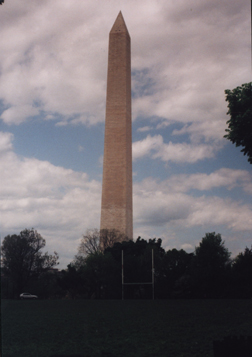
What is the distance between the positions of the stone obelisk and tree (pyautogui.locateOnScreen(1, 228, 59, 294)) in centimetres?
981

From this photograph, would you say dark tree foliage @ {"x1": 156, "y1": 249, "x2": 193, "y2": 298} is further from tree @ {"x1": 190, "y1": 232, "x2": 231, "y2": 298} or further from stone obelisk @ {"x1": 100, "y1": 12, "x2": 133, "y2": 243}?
stone obelisk @ {"x1": 100, "y1": 12, "x2": 133, "y2": 243}

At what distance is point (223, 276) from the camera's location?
1534 inches

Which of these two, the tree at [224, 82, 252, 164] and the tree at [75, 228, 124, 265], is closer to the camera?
the tree at [224, 82, 252, 164]

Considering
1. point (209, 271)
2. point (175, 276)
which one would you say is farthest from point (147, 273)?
point (209, 271)

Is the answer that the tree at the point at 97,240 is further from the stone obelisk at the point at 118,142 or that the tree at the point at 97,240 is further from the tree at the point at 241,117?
the tree at the point at 241,117

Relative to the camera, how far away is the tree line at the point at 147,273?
3903 cm

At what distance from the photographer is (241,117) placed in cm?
2052

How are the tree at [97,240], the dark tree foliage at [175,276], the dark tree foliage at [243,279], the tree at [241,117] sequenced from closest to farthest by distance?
the tree at [241,117] → the dark tree foliage at [243,279] → the dark tree foliage at [175,276] → the tree at [97,240]

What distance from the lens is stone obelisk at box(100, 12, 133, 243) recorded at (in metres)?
59.5

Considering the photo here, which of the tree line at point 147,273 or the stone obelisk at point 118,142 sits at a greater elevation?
the stone obelisk at point 118,142

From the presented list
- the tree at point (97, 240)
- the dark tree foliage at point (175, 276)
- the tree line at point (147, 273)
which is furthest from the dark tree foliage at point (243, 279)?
the tree at point (97, 240)

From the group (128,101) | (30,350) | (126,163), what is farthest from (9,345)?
(128,101)

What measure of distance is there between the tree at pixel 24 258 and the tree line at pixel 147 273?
148mm

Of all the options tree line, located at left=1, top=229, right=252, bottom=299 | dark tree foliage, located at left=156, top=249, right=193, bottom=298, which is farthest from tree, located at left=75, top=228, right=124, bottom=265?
dark tree foliage, located at left=156, top=249, right=193, bottom=298
